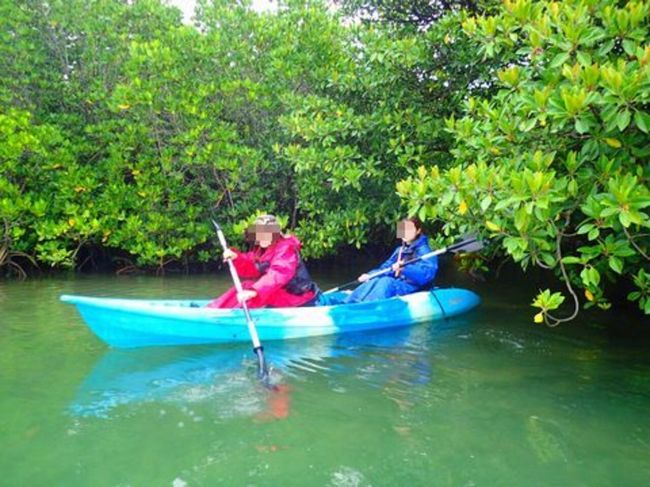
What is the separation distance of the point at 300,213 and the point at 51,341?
6.29m

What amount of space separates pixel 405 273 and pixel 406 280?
114 millimetres

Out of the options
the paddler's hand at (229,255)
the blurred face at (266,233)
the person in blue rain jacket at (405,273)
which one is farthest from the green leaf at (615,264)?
the paddler's hand at (229,255)

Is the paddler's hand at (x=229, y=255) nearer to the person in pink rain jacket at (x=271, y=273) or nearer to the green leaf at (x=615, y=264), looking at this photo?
the person in pink rain jacket at (x=271, y=273)

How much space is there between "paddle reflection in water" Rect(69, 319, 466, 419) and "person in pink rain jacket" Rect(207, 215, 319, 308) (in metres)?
0.49

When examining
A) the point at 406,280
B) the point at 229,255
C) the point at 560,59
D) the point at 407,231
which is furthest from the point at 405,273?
the point at 560,59

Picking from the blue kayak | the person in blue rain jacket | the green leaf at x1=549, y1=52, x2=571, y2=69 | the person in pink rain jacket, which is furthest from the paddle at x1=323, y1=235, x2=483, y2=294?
the green leaf at x1=549, y1=52, x2=571, y2=69

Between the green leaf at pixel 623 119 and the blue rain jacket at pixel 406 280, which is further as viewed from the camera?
the blue rain jacket at pixel 406 280

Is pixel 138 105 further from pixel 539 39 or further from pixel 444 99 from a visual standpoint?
pixel 539 39

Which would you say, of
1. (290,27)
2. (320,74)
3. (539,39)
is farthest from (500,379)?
(290,27)

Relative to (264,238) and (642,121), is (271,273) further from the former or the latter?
(642,121)

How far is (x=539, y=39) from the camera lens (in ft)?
11.5

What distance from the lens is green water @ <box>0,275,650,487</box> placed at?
118 inches

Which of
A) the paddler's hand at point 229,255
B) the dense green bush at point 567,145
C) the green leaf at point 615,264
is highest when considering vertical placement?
the dense green bush at point 567,145

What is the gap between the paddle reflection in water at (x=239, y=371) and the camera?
13.1 ft
